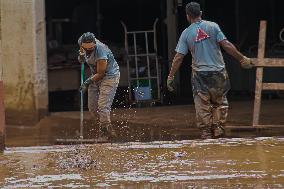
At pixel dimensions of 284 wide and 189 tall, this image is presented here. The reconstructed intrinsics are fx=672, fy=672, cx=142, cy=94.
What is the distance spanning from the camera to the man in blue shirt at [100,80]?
31.4 ft

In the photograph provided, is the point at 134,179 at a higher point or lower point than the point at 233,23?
lower

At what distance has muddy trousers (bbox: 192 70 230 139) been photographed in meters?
9.29

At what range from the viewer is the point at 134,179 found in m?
6.68

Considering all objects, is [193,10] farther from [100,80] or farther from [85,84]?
[85,84]

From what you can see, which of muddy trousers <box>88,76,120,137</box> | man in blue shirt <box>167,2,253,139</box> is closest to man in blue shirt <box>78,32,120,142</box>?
muddy trousers <box>88,76,120,137</box>

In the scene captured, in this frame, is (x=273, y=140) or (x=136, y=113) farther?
(x=136, y=113)

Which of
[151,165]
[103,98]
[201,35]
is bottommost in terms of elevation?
[151,165]

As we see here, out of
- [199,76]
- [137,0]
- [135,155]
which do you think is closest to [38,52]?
[199,76]

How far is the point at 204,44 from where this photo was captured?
9.17 meters

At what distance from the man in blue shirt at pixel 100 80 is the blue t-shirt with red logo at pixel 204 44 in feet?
3.82

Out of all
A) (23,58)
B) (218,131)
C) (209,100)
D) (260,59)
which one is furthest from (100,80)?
(23,58)

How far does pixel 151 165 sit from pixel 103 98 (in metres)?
2.71

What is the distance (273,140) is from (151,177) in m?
2.40

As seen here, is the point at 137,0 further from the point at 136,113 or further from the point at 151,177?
the point at 151,177
